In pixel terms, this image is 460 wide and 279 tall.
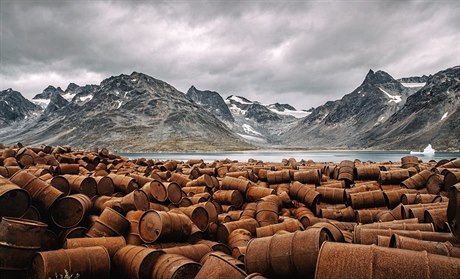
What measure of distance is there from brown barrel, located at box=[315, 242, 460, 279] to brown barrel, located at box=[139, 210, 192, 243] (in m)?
4.71

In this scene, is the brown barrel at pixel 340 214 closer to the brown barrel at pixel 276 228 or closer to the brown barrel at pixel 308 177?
the brown barrel at pixel 276 228

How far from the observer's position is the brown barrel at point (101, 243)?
7699mm

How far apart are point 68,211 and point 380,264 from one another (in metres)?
7.54

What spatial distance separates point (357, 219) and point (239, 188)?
16.1 ft

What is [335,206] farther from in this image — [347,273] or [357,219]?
[347,273]

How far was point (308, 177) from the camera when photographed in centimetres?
1664

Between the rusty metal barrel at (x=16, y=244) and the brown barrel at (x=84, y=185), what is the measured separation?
4622mm

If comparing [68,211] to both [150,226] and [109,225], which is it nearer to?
[109,225]

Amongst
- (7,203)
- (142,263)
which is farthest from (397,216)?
(7,203)

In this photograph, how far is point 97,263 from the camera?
23.4 ft

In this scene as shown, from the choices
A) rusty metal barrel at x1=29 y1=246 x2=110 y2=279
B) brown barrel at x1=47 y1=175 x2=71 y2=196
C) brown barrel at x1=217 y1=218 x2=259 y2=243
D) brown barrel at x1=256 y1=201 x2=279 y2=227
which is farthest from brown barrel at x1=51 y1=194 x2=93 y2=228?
brown barrel at x1=256 y1=201 x2=279 y2=227

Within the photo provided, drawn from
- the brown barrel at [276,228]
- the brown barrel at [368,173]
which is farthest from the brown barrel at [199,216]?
the brown barrel at [368,173]

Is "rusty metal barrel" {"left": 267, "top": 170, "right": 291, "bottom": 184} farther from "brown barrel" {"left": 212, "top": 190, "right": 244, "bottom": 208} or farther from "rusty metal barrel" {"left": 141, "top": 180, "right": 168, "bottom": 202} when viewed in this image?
"rusty metal barrel" {"left": 141, "top": 180, "right": 168, "bottom": 202}

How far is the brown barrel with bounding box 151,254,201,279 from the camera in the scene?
21.2 ft
